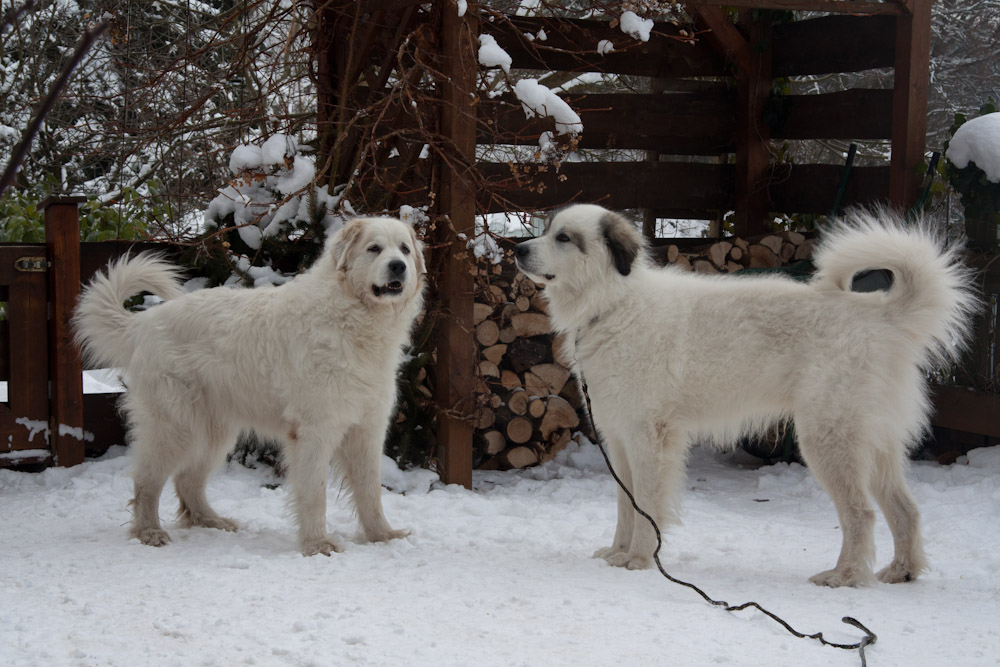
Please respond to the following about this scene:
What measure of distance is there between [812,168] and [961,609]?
5.02 m

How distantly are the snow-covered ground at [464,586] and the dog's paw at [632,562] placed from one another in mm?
100

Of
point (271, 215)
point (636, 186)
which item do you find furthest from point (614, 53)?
point (271, 215)

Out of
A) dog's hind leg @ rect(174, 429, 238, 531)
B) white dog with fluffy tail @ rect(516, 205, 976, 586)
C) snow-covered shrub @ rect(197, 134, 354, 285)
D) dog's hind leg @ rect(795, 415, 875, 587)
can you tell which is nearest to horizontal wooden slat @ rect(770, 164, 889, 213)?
white dog with fluffy tail @ rect(516, 205, 976, 586)

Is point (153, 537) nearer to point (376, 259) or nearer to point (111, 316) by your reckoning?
point (111, 316)

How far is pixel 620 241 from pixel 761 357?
33.9 inches

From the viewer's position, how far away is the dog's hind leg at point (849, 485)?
12.4 ft

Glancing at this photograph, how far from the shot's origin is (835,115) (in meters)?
7.48

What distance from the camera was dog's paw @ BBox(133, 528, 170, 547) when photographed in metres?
4.30

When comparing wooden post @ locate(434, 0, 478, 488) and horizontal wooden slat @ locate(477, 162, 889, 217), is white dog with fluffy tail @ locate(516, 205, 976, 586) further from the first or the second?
horizontal wooden slat @ locate(477, 162, 889, 217)

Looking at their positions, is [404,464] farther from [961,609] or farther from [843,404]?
[961,609]

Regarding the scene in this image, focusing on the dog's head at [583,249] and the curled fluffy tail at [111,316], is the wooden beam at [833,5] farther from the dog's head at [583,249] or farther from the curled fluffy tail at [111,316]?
the curled fluffy tail at [111,316]

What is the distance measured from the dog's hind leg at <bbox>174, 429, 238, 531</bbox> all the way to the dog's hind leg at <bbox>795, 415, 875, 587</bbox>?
2927 mm

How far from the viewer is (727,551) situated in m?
4.49

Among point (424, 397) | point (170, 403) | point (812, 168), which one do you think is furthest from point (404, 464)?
point (812, 168)
